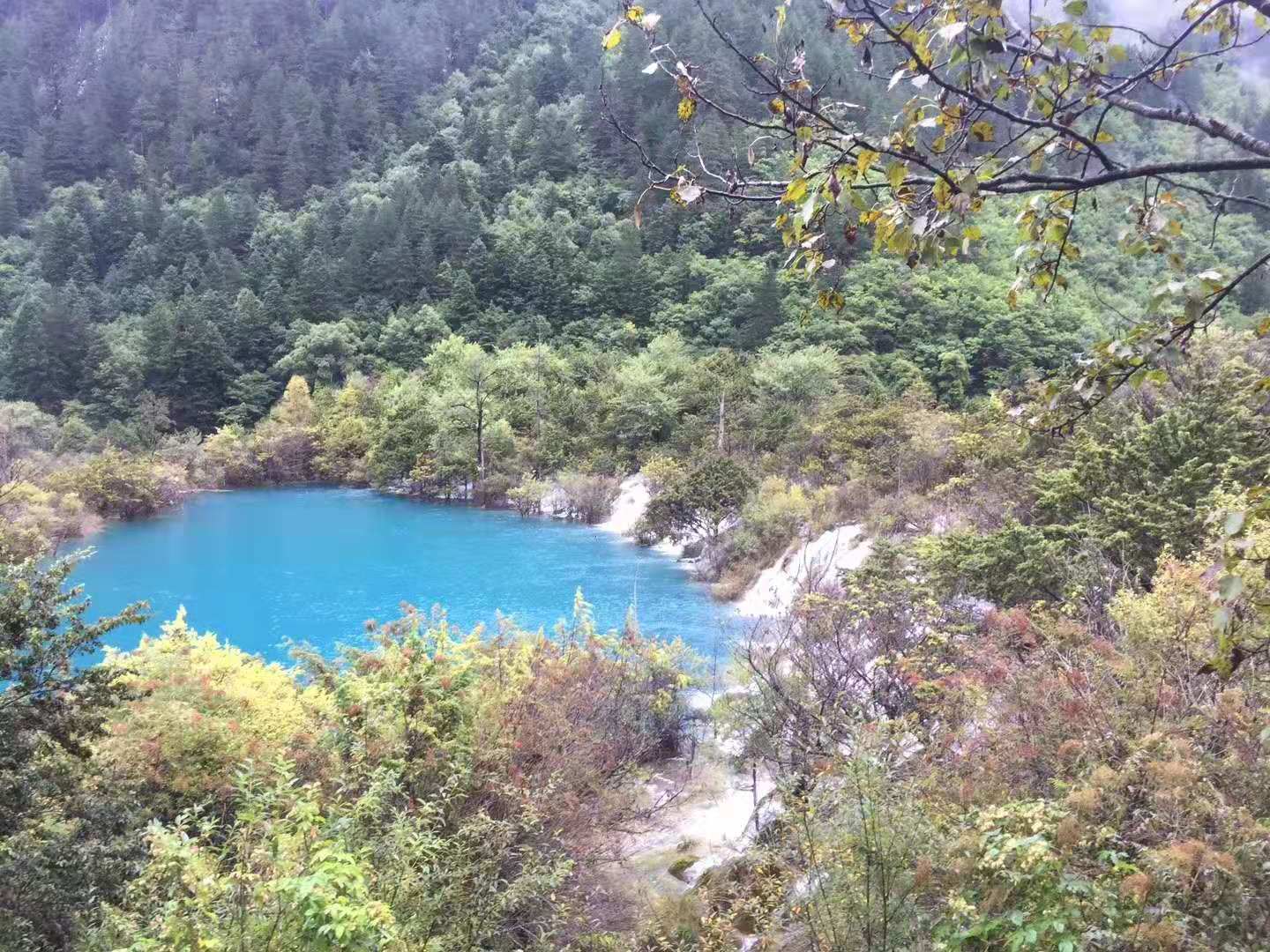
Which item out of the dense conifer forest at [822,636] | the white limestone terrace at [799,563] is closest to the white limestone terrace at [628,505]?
the dense conifer forest at [822,636]

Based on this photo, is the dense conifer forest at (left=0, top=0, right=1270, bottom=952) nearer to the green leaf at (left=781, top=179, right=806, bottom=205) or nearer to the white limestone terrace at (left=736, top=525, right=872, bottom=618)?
the green leaf at (left=781, top=179, right=806, bottom=205)

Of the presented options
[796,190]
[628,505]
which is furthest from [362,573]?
[796,190]

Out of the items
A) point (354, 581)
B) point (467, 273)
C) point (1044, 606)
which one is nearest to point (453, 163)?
point (467, 273)

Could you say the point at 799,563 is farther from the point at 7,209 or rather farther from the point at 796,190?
the point at 7,209

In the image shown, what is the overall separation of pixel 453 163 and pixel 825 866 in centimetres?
5761

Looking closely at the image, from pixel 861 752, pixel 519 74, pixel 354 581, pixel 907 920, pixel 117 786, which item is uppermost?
pixel 519 74

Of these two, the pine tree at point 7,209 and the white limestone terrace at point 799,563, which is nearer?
the white limestone terrace at point 799,563

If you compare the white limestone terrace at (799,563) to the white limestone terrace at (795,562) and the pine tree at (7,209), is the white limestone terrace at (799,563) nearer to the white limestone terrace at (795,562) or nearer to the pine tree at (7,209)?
the white limestone terrace at (795,562)

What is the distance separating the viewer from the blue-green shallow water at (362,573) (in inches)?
723

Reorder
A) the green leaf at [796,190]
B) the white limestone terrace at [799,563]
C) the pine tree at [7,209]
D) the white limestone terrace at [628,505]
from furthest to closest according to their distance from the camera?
the pine tree at [7,209] < the white limestone terrace at [628,505] < the white limestone terrace at [799,563] < the green leaf at [796,190]

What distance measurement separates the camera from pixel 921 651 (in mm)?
8883

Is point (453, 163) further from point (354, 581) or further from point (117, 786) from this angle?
point (117, 786)

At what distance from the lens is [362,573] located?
22.9 meters

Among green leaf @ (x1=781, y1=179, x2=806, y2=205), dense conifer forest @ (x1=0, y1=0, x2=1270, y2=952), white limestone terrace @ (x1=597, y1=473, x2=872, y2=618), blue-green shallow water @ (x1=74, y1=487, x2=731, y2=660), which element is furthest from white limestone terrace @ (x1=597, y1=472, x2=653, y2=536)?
green leaf @ (x1=781, y1=179, x2=806, y2=205)
